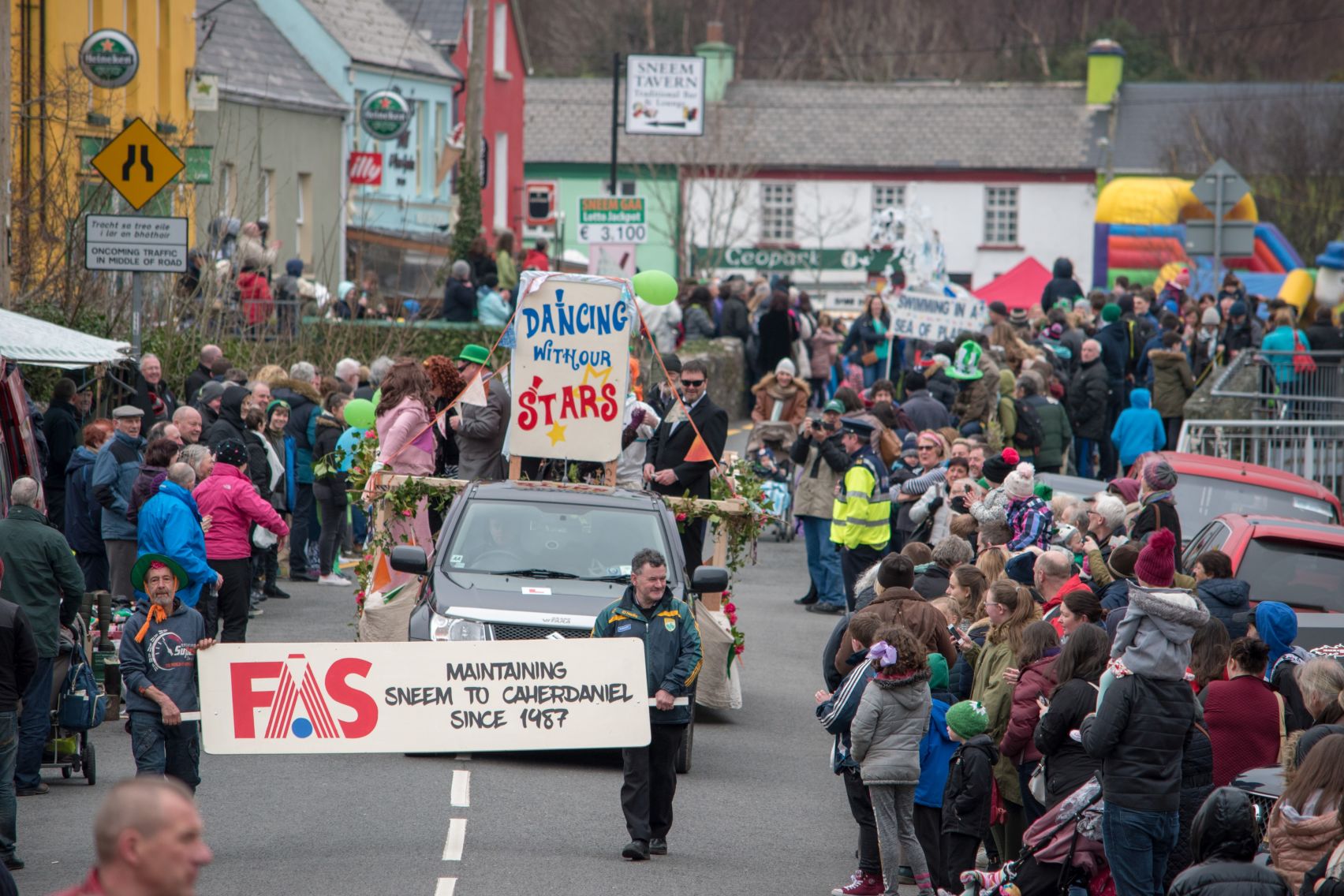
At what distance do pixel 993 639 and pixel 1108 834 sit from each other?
168cm

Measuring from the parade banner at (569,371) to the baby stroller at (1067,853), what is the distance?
5473 millimetres

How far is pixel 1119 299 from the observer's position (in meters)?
28.2

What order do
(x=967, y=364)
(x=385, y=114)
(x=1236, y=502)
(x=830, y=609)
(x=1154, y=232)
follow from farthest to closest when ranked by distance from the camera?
(x=1154, y=232) → (x=385, y=114) → (x=967, y=364) → (x=830, y=609) → (x=1236, y=502)

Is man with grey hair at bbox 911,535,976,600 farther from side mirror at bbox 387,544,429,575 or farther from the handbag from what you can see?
the handbag

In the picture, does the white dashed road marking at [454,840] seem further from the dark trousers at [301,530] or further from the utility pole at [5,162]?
the dark trousers at [301,530]

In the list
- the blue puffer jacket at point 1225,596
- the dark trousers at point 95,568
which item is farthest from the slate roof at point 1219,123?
the blue puffer jacket at point 1225,596

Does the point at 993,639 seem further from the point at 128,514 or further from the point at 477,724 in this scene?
the point at 128,514

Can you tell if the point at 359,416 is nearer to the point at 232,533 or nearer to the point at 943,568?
the point at 232,533

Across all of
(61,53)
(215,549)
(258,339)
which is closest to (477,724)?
(215,549)

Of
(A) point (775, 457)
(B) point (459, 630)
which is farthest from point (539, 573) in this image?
(A) point (775, 457)

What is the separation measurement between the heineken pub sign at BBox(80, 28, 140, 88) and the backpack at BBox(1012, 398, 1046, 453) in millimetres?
10386

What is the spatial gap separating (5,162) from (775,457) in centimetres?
986

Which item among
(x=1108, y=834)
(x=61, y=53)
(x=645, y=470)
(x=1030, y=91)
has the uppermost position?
(x=1030, y=91)

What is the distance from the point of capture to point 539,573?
39.1 feet
